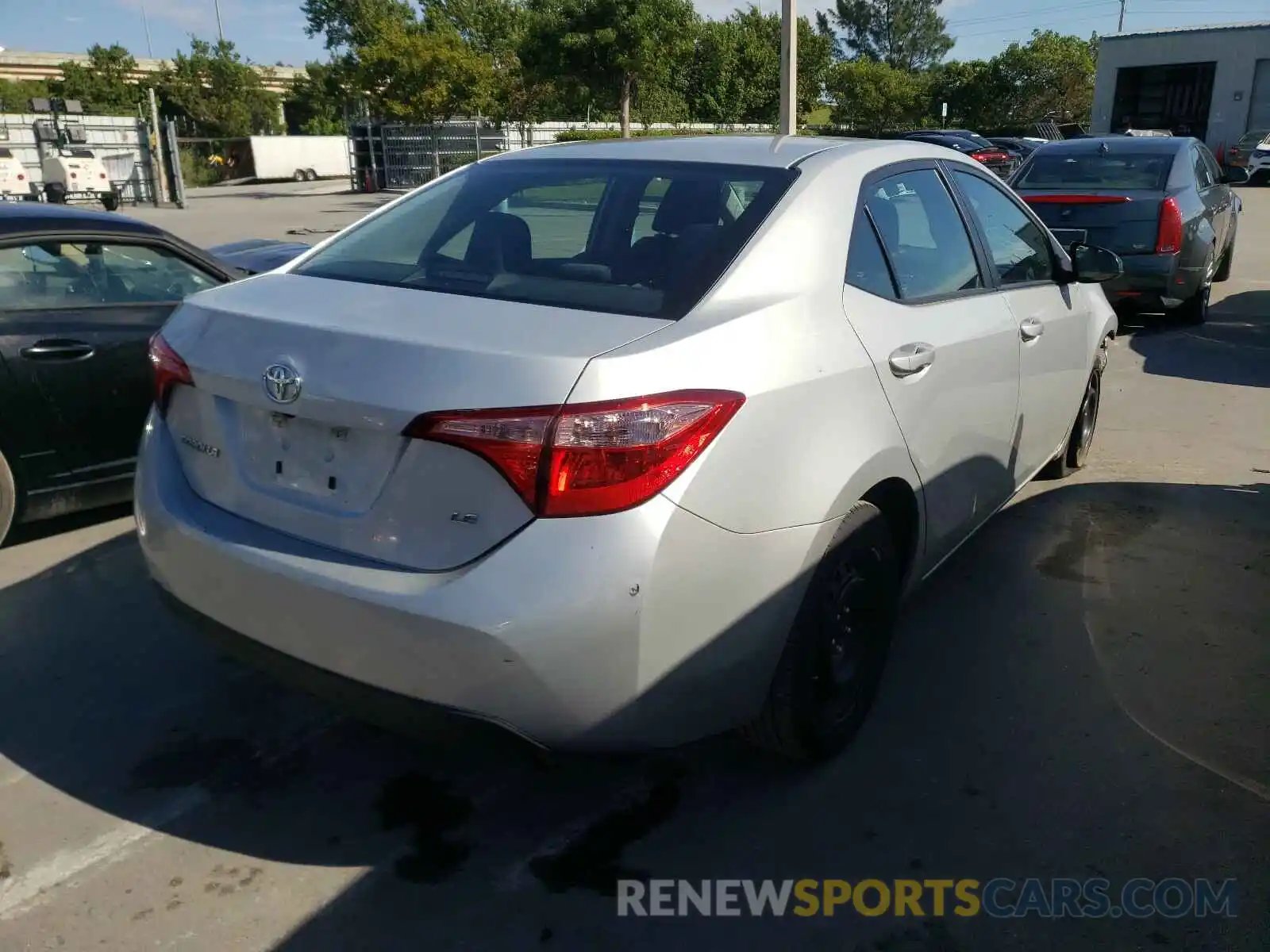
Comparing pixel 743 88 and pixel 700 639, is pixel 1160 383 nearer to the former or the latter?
pixel 700 639

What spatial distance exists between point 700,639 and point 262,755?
1484mm

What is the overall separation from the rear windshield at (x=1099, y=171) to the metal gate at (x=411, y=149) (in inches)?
916

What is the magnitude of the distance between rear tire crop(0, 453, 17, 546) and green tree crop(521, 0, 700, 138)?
24.7 meters

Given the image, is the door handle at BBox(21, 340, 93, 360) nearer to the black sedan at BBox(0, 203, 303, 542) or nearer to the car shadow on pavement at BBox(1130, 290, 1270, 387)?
the black sedan at BBox(0, 203, 303, 542)

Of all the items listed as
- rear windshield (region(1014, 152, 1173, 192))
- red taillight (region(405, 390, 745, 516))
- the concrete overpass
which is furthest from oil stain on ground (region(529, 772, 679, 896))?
the concrete overpass

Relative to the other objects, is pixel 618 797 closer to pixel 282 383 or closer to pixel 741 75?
pixel 282 383

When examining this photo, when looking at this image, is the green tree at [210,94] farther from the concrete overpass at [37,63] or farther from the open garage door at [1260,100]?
the open garage door at [1260,100]

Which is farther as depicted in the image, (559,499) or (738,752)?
(738,752)

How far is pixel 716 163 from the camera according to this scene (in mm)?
3215

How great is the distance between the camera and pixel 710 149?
11.2 feet

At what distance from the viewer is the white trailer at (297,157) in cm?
4475

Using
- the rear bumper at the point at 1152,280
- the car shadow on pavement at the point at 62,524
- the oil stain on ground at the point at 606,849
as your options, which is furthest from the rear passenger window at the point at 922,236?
the rear bumper at the point at 1152,280

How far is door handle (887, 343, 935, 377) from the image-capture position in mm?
2982

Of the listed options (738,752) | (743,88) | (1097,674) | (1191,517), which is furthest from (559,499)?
(743,88)
